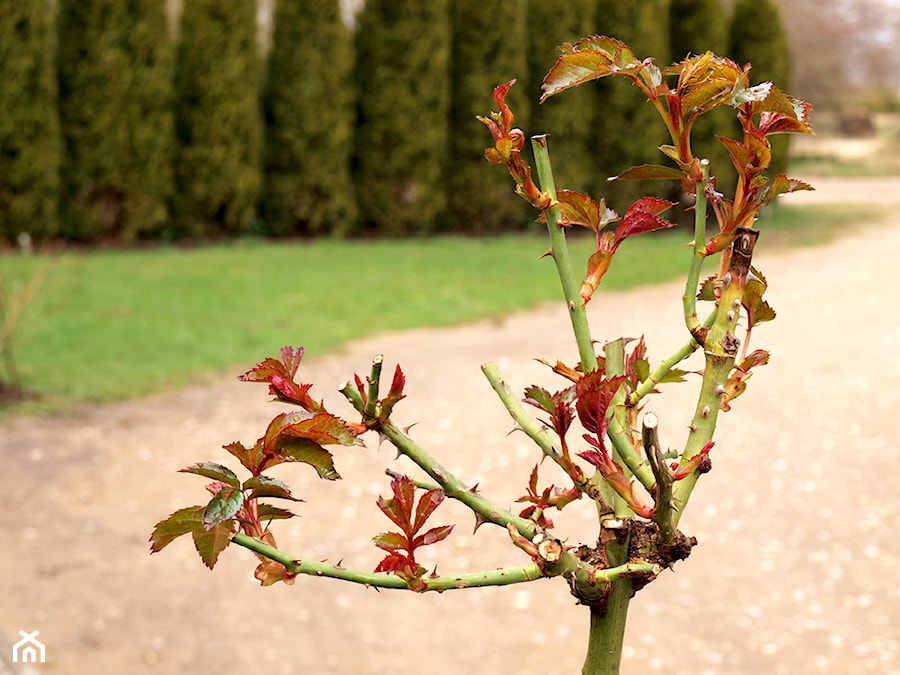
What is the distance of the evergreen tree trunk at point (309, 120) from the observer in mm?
11633

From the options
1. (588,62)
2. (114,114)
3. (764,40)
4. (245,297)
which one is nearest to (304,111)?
(114,114)

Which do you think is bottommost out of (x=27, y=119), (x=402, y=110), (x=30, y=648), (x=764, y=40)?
(x=30, y=648)

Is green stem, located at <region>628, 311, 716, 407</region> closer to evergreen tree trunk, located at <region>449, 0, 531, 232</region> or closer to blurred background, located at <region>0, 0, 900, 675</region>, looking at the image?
blurred background, located at <region>0, 0, 900, 675</region>

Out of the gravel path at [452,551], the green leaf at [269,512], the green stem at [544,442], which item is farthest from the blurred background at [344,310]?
the green stem at [544,442]

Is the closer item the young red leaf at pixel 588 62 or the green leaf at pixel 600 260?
the young red leaf at pixel 588 62

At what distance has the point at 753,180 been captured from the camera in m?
0.75

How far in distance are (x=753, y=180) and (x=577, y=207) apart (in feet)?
0.45

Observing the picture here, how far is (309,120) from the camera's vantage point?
11750 millimetres

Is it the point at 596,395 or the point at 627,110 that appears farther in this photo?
the point at 627,110

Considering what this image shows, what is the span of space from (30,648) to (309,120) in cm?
926

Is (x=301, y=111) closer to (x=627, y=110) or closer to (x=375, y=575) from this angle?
(x=627, y=110)

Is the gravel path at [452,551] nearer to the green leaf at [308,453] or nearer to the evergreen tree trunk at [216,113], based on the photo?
the green leaf at [308,453]

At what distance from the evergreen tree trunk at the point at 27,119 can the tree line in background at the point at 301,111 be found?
2 cm

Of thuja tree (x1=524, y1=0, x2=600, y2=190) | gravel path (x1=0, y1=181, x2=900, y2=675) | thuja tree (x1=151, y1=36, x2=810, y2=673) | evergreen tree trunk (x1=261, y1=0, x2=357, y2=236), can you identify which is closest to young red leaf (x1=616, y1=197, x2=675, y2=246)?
thuja tree (x1=151, y1=36, x2=810, y2=673)
